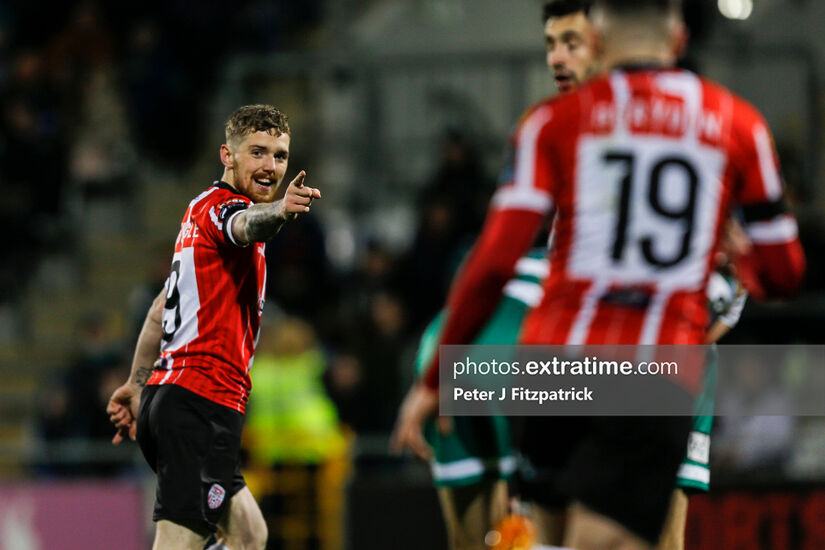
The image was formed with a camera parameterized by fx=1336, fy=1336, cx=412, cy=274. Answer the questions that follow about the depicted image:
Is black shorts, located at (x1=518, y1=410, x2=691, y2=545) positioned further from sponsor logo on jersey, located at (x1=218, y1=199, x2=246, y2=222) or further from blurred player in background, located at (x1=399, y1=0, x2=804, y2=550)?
sponsor logo on jersey, located at (x1=218, y1=199, x2=246, y2=222)

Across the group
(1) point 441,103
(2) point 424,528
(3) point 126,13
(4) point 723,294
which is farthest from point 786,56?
(4) point 723,294

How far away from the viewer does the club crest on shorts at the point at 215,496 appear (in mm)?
4605

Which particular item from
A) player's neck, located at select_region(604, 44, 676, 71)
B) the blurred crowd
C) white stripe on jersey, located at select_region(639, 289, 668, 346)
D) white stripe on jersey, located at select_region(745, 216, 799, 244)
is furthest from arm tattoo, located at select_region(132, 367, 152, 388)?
the blurred crowd

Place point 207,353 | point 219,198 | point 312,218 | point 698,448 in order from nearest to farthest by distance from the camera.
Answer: point 219,198, point 207,353, point 698,448, point 312,218

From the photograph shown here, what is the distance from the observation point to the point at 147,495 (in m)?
9.73

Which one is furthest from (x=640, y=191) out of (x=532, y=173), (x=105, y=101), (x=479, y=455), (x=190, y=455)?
(x=105, y=101)

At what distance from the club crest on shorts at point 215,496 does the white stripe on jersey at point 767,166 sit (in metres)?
2.18

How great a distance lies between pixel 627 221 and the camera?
Result: 338 cm

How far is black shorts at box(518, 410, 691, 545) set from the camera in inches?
134

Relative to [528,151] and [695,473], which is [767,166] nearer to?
[528,151]

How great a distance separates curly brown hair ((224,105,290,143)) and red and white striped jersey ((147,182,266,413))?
0.22m


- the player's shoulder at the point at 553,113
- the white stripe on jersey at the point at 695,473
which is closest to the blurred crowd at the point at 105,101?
the white stripe on jersey at the point at 695,473

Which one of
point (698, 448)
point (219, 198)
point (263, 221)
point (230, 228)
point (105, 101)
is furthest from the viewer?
point (105, 101)

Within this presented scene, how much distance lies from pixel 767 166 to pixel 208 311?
205cm
